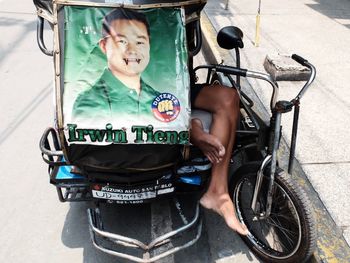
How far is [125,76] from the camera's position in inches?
96.7

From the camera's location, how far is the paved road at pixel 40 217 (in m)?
2.89

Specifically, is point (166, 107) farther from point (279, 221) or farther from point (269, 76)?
point (279, 221)

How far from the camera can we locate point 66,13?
251 cm

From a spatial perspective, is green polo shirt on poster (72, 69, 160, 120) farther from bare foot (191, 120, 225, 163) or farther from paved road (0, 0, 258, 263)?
paved road (0, 0, 258, 263)

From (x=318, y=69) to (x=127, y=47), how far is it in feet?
13.3

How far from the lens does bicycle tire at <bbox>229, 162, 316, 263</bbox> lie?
2455 mm

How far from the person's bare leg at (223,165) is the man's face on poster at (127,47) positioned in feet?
1.95

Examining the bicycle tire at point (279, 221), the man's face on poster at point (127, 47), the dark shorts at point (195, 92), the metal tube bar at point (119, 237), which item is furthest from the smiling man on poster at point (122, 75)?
the bicycle tire at point (279, 221)

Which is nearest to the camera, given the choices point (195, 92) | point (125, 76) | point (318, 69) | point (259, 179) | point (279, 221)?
point (125, 76)

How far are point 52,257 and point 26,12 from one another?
8177 millimetres

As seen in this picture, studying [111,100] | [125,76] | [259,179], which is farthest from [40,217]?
[259,179]

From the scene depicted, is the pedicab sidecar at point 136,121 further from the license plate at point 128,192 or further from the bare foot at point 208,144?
the bare foot at point 208,144

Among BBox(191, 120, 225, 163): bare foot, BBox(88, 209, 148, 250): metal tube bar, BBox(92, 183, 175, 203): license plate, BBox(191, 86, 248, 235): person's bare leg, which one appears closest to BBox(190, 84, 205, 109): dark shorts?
BBox(191, 86, 248, 235): person's bare leg

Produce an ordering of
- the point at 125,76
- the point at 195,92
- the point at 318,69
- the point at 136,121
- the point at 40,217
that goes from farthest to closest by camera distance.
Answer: the point at 318,69
the point at 40,217
the point at 195,92
the point at 125,76
the point at 136,121
